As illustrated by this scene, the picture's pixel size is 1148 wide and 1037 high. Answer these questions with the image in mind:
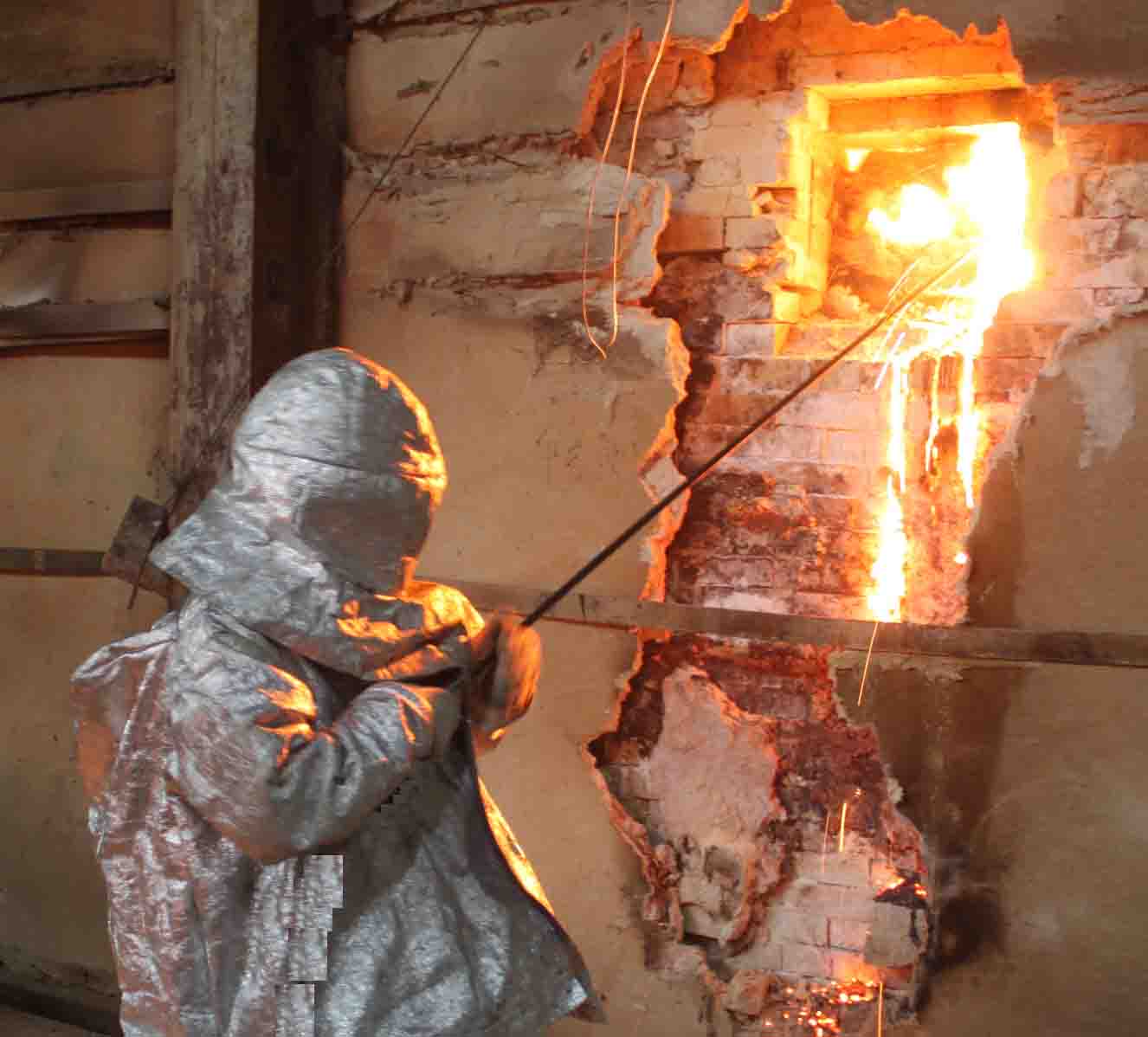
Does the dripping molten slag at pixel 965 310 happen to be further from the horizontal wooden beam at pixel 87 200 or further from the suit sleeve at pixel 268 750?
the horizontal wooden beam at pixel 87 200

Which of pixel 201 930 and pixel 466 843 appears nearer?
pixel 201 930

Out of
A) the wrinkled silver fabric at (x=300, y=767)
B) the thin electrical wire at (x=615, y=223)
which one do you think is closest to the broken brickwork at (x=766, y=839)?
the thin electrical wire at (x=615, y=223)

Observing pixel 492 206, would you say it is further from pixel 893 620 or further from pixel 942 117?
pixel 893 620

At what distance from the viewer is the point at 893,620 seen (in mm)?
3303

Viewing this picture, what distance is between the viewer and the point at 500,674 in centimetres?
238

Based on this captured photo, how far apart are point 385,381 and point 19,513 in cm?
264

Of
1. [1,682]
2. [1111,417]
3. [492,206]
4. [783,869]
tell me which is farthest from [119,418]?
[1111,417]

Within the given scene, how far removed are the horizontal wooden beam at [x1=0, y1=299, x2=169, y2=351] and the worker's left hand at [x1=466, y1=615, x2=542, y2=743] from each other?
2.10m

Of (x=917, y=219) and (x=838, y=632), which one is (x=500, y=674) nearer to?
(x=838, y=632)

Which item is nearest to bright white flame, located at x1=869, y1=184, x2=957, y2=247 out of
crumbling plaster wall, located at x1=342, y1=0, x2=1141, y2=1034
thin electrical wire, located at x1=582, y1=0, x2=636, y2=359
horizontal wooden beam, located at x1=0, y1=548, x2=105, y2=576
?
A: crumbling plaster wall, located at x1=342, y1=0, x2=1141, y2=1034

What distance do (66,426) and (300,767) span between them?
8.92 feet

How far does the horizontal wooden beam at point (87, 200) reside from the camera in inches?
160

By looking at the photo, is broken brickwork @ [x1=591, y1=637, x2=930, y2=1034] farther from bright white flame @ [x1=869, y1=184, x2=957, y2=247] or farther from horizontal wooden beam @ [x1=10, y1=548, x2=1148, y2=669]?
bright white flame @ [x1=869, y1=184, x2=957, y2=247]

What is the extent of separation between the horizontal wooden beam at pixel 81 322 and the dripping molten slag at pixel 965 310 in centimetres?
214
